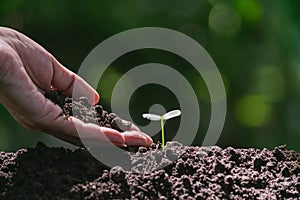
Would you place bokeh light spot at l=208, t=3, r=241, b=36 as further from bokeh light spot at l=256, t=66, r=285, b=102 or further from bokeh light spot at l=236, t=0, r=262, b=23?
bokeh light spot at l=256, t=66, r=285, b=102

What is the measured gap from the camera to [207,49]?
3186 millimetres

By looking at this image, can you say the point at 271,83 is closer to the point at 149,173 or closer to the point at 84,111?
the point at 84,111

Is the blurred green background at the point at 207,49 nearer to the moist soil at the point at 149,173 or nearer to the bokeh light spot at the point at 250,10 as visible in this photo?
the bokeh light spot at the point at 250,10

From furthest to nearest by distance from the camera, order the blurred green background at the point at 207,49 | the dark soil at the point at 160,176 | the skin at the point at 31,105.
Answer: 1. the blurred green background at the point at 207,49
2. the skin at the point at 31,105
3. the dark soil at the point at 160,176

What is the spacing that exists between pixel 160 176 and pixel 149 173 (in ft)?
0.11

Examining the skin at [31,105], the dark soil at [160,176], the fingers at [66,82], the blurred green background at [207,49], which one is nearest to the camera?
the dark soil at [160,176]

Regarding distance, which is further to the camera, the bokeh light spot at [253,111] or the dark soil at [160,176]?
the bokeh light spot at [253,111]

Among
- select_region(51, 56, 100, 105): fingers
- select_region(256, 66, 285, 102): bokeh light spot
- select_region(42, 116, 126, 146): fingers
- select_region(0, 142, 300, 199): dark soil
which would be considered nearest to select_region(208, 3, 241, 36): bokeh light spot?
select_region(256, 66, 285, 102): bokeh light spot

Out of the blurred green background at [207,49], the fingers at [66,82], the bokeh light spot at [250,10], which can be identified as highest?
the bokeh light spot at [250,10]

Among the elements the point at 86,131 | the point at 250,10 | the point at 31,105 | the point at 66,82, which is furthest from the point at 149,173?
the point at 250,10

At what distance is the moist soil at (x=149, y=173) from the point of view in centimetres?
138

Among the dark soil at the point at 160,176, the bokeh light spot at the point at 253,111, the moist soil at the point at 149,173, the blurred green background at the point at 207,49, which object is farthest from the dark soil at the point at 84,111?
the bokeh light spot at the point at 253,111

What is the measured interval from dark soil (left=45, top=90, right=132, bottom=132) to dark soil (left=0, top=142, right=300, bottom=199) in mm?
110

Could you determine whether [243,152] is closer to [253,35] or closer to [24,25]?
[253,35]
